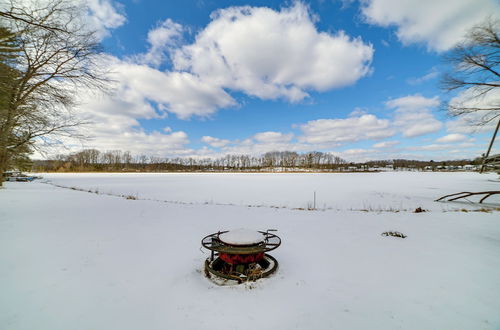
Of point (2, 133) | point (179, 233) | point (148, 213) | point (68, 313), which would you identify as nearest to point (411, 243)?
point (179, 233)

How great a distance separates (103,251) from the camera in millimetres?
4523

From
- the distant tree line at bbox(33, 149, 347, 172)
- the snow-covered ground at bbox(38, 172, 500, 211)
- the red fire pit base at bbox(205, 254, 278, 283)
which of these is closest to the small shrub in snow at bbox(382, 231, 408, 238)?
the red fire pit base at bbox(205, 254, 278, 283)

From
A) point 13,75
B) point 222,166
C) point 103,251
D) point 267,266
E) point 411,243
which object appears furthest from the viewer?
point 222,166

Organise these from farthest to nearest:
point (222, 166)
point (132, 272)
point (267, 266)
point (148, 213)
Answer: point (222, 166), point (148, 213), point (267, 266), point (132, 272)

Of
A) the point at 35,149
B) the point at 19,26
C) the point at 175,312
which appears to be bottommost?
the point at 175,312

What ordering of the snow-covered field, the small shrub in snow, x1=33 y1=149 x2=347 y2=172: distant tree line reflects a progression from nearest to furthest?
the snow-covered field → the small shrub in snow → x1=33 y1=149 x2=347 y2=172: distant tree line

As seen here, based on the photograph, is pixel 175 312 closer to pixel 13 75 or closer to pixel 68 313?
pixel 68 313

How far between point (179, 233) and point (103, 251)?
1.86m

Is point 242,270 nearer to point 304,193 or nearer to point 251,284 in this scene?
point 251,284

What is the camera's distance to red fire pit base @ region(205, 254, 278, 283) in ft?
11.2

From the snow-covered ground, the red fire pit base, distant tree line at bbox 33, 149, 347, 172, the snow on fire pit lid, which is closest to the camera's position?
the red fire pit base

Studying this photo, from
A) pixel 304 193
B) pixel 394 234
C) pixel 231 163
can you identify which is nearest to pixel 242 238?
pixel 394 234

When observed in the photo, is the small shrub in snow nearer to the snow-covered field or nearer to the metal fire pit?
the snow-covered field

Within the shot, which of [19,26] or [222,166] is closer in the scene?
[19,26]
